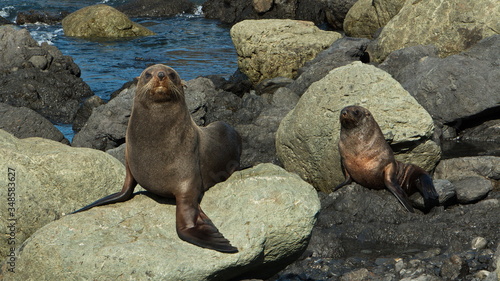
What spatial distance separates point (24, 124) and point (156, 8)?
25.5m

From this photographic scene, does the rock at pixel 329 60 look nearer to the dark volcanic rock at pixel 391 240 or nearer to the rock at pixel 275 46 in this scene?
the rock at pixel 275 46

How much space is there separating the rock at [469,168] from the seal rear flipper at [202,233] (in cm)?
577

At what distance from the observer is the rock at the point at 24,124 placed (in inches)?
533

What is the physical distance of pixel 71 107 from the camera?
1870 centimetres

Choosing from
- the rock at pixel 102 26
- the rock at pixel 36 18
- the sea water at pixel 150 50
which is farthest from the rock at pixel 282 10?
the rock at pixel 36 18

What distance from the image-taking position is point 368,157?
35.3 ft

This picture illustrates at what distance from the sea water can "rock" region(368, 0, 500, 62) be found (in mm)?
6826

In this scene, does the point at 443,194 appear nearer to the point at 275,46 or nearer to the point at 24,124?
the point at 24,124

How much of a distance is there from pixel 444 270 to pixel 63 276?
4367mm

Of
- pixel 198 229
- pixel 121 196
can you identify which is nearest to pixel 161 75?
pixel 121 196

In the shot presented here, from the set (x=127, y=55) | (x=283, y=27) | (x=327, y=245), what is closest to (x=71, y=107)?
(x=283, y=27)

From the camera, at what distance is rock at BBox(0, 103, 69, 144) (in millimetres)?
13539

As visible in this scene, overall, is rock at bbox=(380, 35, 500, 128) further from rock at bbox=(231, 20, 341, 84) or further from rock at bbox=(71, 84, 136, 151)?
rock at bbox=(71, 84, 136, 151)

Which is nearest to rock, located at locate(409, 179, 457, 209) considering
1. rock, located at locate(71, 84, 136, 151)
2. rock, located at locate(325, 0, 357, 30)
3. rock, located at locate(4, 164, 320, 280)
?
rock, located at locate(4, 164, 320, 280)
